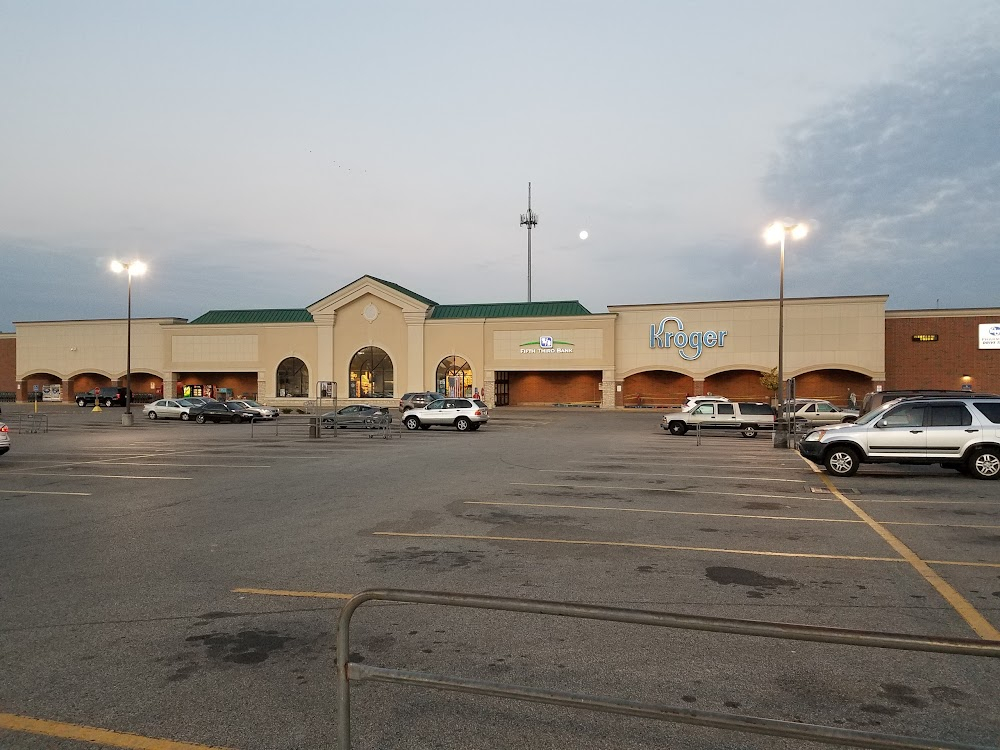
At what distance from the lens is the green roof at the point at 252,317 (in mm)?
62791

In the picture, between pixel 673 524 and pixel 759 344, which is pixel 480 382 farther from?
pixel 673 524

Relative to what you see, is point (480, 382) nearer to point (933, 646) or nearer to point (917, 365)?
point (917, 365)

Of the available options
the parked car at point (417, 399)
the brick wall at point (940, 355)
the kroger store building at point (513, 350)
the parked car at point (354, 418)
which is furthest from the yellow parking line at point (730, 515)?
the brick wall at point (940, 355)

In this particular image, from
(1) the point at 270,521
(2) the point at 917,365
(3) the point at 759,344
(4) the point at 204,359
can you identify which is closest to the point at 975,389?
(2) the point at 917,365

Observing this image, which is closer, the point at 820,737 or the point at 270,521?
the point at 820,737

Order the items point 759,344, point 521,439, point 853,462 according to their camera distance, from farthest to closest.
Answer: point 759,344
point 521,439
point 853,462

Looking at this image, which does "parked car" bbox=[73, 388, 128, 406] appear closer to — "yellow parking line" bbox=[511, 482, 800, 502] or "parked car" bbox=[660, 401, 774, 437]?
"parked car" bbox=[660, 401, 774, 437]

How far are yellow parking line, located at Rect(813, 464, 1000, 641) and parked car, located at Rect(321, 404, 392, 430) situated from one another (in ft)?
73.5

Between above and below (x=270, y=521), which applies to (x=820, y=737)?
above

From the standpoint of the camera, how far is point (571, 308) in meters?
58.3

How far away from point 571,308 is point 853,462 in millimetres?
43482

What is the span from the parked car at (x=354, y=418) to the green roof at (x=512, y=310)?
24996 mm

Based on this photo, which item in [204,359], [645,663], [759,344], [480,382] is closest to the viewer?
[645,663]

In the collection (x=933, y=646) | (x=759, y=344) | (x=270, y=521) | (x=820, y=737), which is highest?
(x=759, y=344)
